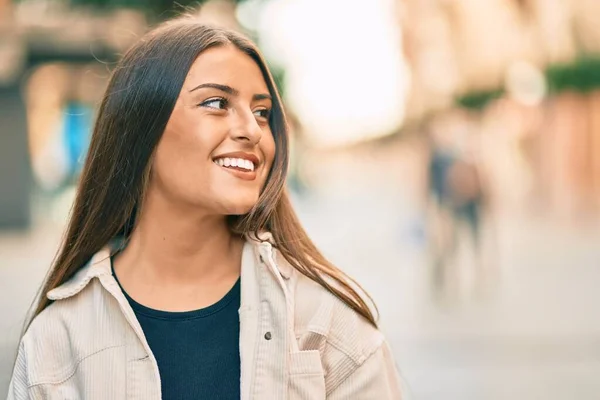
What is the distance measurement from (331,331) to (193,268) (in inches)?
15.2

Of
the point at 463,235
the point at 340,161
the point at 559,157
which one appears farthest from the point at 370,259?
the point at 340,161

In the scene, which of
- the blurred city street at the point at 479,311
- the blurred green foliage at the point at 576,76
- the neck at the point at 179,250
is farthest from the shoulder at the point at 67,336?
the blurred green foliage at the point at 576,76

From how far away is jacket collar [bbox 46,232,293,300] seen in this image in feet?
6.56

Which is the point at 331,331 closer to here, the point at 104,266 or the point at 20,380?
the point at 104,266

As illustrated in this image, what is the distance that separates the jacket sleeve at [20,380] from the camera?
1.97m

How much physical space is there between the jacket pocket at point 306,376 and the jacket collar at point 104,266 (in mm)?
196

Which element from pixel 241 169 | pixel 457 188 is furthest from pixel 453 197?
pixel 241 169

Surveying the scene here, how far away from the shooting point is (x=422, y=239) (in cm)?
1705

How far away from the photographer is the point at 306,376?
189 cm

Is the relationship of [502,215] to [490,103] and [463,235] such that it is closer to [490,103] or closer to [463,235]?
[490,103]

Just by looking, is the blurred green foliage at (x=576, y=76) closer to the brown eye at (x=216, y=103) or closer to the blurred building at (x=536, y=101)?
the blurred building at (x=536, y=101)

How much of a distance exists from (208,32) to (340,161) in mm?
67112

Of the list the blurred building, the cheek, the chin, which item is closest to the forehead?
the cheek

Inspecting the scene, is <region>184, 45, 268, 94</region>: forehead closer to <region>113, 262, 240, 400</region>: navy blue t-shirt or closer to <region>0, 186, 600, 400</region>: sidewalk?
<region>113, 262, 240, 400</region>: navy blue t-shirt
